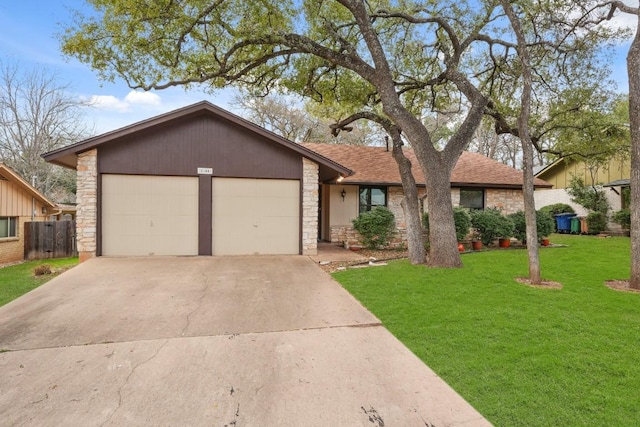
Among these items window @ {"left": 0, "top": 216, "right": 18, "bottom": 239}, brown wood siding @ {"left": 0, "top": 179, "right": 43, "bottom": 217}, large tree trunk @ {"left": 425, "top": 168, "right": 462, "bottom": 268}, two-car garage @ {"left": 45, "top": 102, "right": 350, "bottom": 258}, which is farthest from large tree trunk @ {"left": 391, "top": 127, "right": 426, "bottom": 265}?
window @ {"left": 0, "top": 216, "right": 18, "bottom": 239}

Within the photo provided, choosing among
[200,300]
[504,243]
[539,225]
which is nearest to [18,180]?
[200,300]

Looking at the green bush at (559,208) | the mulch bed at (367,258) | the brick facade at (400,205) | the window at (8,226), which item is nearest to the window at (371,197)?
the brick facade at (400,205)

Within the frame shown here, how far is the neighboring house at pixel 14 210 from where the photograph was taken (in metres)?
10.2

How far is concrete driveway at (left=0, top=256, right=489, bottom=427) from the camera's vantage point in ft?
8.04

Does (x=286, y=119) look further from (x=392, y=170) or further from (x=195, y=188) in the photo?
(x=195, y=188)

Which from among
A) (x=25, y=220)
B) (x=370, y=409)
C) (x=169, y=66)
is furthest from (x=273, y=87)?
(x=370, y=409)

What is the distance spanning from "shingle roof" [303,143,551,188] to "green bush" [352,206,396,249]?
5.56ft

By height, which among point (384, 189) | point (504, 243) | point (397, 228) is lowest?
point (504, 243)

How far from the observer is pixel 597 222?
14.9 meters

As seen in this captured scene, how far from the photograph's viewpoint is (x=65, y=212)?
17.8m

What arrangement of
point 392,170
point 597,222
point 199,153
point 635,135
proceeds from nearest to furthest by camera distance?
point 635,135 → point 199,153 → point 392,170 → point 597,222

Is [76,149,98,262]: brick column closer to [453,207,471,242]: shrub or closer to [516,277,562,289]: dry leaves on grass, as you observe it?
[516,277,562,289]: dry leaves on grass

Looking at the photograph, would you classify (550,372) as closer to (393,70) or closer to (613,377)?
(613,377)

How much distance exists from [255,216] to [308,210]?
156 cm
